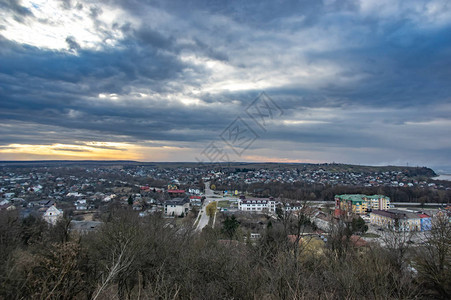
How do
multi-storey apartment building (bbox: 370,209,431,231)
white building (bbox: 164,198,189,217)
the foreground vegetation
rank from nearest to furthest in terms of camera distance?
1. the foreground vegetation
2. multi-storey apartment building (bbox: 370,209,431,231)
3. white building (bbox: 164,198,189,217)

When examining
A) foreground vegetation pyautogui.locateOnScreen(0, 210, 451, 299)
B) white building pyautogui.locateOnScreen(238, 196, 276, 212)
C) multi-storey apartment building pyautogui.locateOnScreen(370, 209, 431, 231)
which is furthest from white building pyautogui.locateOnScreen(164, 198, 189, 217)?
foreground vegetation pyautogui.locateOnScreen(0, 210, 451, 299)

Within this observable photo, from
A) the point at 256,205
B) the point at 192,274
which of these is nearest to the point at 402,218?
the point at 256,205

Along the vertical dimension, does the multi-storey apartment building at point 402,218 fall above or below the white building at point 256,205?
above

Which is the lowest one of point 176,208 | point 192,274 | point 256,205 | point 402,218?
point 176,208

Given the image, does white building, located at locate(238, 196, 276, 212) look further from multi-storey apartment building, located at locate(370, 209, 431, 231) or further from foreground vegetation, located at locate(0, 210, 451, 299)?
foreground vegetation, located at locate(0, 210, 451, 299)

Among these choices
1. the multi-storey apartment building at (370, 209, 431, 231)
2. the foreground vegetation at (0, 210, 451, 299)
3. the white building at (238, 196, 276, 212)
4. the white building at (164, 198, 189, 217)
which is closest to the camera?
the foreground vegetation at (0, 210, 451, 299)

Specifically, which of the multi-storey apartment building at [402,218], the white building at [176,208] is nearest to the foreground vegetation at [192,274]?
the multi-storey apartment building at [402,218]

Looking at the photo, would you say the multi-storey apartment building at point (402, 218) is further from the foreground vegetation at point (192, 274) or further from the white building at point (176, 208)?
the white building at point (176, 208)

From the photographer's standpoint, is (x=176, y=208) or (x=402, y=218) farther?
(x=176, y=208)

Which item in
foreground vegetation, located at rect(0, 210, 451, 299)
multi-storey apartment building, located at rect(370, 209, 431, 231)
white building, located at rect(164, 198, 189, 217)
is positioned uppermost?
foreground vegetation, located at rect(0, 210, 451, 299)

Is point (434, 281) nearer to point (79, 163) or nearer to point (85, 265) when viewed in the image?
point (85, 265)

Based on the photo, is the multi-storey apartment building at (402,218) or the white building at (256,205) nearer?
the multi-storey apartment building at (402,218)

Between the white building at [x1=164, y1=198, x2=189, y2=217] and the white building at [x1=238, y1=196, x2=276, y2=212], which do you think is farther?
the white building at [x1=238, y1=196, x2=276, y2=212]

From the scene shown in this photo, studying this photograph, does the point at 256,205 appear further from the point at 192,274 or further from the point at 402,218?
the point at 192,274
